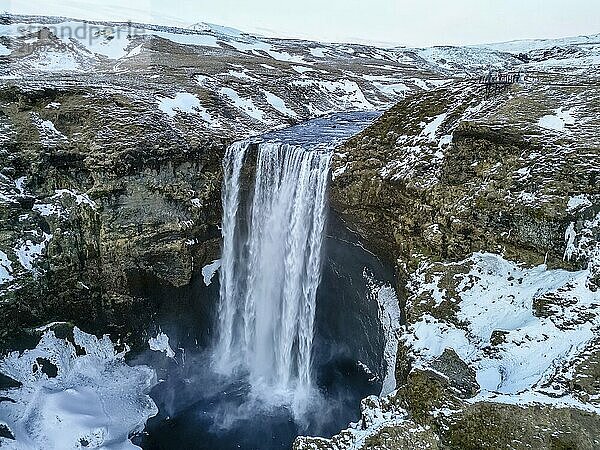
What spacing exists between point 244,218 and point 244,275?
8.96ft

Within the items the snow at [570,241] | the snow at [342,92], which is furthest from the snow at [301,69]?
the snow at [570,241]

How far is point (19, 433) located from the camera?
1739 cm

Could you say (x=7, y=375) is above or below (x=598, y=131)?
below

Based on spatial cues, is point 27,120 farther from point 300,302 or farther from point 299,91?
point 299,91

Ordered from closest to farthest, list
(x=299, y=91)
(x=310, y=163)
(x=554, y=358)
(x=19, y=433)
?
(x=554, y=358) → (x=19, y=433) → (x=310, y=163) → (x=299, y=91)

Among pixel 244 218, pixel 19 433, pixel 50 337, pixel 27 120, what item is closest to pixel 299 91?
pixel 244 218

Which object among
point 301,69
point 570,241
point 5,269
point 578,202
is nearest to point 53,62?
point 301,69

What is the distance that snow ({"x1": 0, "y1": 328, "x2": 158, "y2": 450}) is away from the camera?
17656mm

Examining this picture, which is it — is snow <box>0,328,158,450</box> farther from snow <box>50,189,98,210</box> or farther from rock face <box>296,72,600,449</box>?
rock face <box>296,72,600,449</box>

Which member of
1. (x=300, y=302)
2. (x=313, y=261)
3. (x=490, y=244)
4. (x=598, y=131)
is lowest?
(x=300, y=302)

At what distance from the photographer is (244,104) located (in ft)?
101

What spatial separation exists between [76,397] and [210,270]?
7794 mm

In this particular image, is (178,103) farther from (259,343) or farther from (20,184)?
(259,343)

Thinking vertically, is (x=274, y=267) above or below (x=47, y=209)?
below
